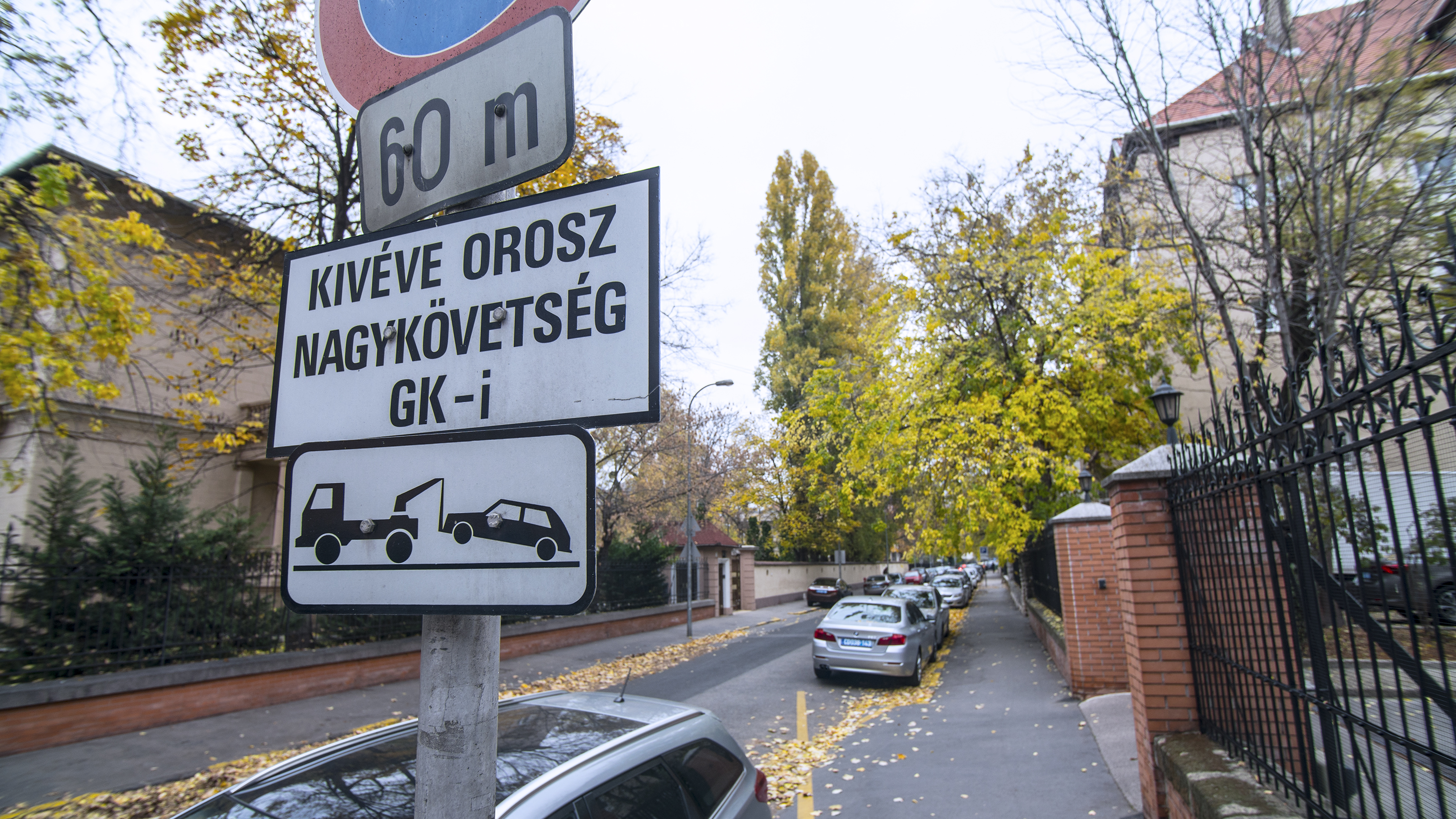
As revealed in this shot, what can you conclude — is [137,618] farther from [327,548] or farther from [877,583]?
[877,583]

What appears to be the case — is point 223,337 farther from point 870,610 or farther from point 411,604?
point 411,604

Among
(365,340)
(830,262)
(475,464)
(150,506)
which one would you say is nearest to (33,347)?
(150,506)

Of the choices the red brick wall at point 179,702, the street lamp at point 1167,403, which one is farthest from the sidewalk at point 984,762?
the red brick wall at point 179,702

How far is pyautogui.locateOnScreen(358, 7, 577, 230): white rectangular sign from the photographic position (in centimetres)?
145

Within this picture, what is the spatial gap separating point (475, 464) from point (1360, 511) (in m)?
A: 3.31

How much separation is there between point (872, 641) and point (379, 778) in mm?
10389

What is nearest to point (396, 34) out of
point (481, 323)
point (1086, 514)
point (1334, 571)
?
point (481, 323)

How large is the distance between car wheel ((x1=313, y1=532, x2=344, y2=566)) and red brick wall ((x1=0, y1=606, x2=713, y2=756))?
9.09m

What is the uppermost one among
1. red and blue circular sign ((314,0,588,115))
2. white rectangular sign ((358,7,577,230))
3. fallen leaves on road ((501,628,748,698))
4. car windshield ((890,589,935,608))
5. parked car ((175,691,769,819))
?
red and blue circular sign ((314,0,588,115))

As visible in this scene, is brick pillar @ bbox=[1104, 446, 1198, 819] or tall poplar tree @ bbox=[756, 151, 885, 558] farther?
tall poplar tree @ bbox=[756, 151, 885, 558]

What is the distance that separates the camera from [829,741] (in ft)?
27.8

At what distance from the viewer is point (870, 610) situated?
12914 mm

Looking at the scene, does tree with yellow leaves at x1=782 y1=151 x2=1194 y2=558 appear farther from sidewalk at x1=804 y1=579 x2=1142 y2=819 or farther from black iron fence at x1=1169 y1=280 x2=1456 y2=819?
black iron fence at x1=1169 y1=280 x2=1456 y2=819

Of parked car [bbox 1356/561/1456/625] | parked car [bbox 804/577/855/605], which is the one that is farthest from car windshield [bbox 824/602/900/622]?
parked car [bbox 804/577/855/605]
